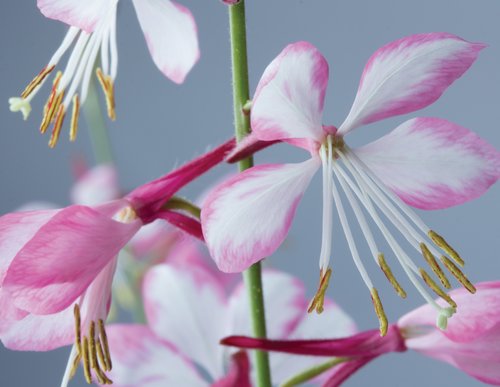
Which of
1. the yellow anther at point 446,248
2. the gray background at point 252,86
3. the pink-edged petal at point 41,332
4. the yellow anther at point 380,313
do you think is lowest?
the gray background at point 252,86

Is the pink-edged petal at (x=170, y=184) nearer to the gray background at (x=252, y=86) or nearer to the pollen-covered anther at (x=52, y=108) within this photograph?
the pollen-covered anther at (x=52, y=108)

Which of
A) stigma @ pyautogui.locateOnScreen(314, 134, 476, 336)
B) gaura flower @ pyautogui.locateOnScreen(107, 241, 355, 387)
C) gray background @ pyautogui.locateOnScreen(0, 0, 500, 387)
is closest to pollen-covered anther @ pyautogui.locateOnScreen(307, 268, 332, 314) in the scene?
stigma @ pyautogui.locateOnScreen(314, 134, 476, 336)

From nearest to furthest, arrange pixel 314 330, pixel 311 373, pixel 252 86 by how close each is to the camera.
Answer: pixel 311 373 < pixel 314 330 < pixel 252 86

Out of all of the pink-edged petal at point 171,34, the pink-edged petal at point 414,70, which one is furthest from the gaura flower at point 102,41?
the pink-edged petal at point 414,70

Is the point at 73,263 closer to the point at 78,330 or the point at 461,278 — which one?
the point at 78,330

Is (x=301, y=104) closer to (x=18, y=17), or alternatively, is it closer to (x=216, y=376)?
(x=216, y=376)

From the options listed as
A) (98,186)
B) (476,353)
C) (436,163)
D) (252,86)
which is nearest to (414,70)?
(436,163)

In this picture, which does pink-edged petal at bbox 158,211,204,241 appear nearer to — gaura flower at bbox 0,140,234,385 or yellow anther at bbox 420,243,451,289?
gaura flower at bbox 0,140,234,385
